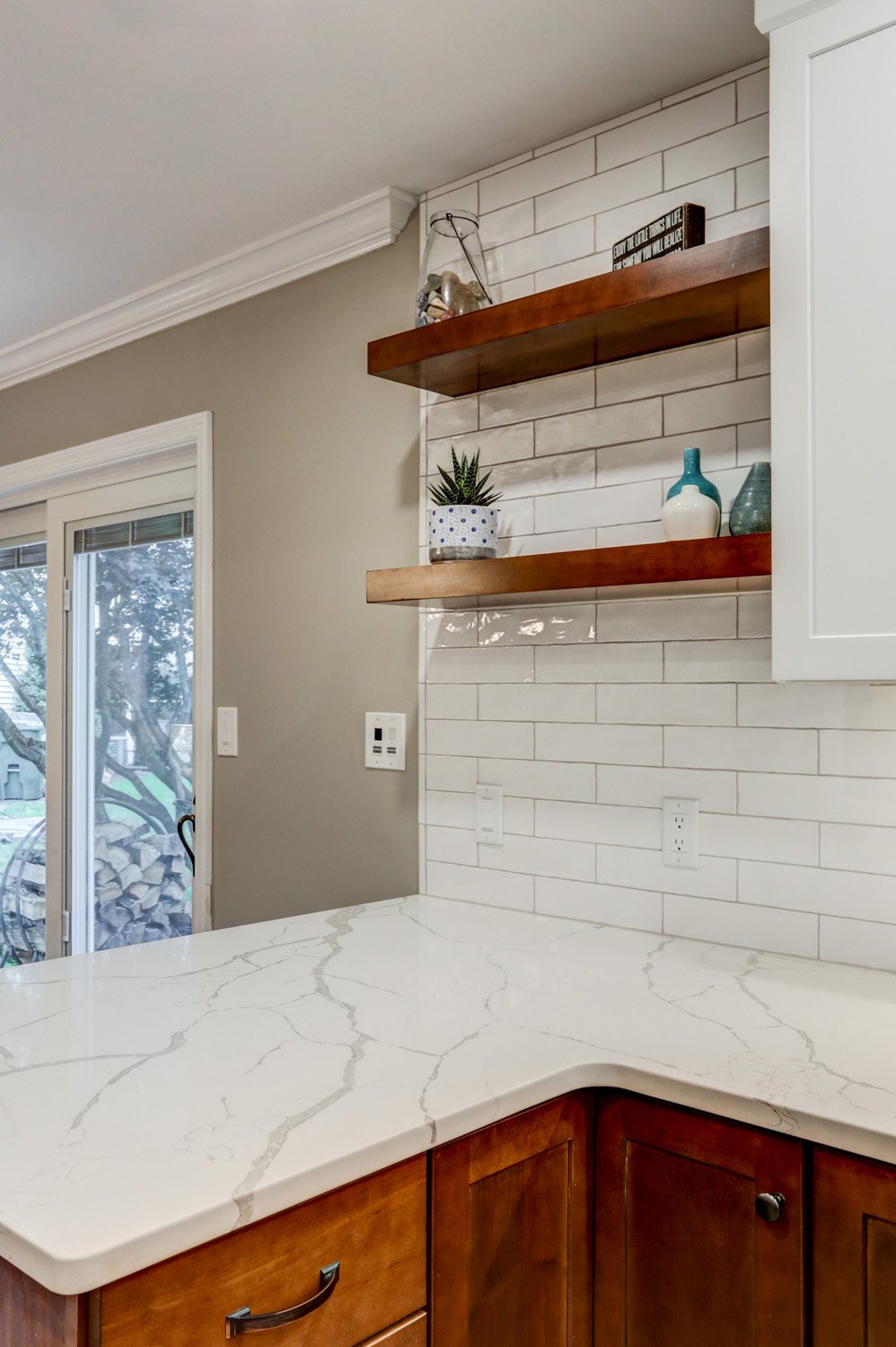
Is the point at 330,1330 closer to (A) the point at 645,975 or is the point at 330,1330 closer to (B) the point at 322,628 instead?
(A) the point at 645,975

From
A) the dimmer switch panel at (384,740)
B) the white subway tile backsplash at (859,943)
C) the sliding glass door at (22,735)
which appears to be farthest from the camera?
the sliding glass door at (22,735)

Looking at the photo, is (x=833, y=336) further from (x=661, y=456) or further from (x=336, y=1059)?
(x=336, y=1059)

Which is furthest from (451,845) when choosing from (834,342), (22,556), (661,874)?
(22,556)

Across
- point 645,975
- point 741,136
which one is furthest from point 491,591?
point 741,136

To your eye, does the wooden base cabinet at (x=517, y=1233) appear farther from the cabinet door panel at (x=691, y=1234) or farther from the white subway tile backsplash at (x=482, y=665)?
the white subway tile backsplash at (x=482, y=665)

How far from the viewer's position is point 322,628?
2.47 metres

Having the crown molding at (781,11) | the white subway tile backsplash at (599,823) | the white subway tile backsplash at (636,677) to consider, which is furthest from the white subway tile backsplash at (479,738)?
the crown molding at (781,11)

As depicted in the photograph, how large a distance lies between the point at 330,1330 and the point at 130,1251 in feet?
0.93

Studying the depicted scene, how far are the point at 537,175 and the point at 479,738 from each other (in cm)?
113

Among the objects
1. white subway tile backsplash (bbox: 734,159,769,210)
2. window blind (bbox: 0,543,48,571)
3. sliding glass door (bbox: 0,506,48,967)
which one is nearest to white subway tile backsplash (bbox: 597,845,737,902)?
white subway tile backsplash (bbox: 734,159,769,210)

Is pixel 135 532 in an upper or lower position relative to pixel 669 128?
lower

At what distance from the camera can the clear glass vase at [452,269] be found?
6.41ft

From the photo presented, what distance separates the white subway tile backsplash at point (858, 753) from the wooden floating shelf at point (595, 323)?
687 mm

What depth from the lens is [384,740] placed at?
7.59 feet
